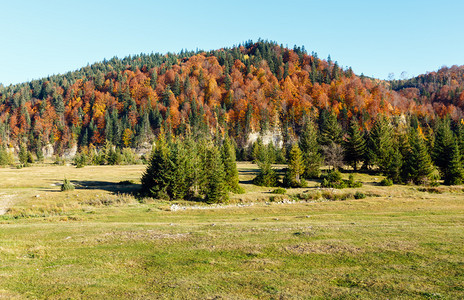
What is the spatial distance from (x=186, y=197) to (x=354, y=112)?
483ft

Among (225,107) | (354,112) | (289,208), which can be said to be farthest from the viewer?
(225,107)

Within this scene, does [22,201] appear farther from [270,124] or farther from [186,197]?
[270,124]

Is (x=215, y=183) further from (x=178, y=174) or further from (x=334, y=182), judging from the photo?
(x=334, y=182)

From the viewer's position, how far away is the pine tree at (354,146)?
78.5 meters

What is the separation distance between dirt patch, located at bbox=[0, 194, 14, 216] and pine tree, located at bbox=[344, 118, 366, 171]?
240 feet

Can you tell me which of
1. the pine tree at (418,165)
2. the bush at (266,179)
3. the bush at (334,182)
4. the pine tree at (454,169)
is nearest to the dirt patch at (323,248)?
the bush at (334,182)

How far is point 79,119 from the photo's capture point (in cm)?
19525

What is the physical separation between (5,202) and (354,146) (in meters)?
74.4

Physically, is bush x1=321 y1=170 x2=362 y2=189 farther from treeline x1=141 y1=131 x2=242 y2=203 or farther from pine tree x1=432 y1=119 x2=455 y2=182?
pine tree x1=432 y1=119 x2=455 y2=182

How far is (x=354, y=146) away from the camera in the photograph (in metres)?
79.1

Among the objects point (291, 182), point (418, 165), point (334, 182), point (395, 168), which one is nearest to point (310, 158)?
point (334, 182)

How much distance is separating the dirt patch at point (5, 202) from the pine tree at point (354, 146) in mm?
73148

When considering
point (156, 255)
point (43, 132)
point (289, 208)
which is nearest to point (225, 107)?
point (43, 132)

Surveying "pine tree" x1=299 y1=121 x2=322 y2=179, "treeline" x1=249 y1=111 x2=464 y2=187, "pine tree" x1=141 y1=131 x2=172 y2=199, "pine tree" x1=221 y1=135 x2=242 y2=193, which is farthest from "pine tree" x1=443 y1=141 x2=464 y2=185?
"pine tree" x1=141 y1=131 x2=172 y2=199
